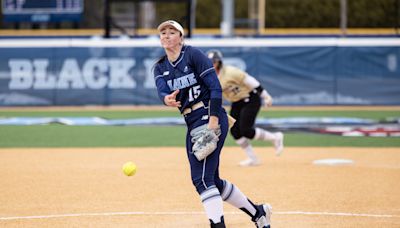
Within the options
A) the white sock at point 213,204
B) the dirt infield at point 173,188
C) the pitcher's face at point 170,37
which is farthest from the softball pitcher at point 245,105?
the white sock at point 213,204

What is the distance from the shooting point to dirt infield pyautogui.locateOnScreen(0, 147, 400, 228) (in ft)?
28.4

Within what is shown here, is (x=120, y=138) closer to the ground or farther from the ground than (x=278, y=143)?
closer to the ground

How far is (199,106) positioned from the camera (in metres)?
7.64

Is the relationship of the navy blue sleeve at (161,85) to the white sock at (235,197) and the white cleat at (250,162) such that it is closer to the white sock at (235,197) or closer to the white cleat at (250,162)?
the white sock at (235,197)

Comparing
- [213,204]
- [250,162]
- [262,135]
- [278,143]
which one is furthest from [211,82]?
[278,143]

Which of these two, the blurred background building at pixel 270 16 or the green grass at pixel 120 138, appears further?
the blurred background building at pixel 270 16

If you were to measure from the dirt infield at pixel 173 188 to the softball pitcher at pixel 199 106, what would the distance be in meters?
0.95

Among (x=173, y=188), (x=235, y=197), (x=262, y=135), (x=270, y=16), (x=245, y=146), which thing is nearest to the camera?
(x=235, y=197)

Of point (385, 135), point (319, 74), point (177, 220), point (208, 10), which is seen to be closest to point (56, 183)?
point (177, 220)

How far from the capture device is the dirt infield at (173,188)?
866 cm

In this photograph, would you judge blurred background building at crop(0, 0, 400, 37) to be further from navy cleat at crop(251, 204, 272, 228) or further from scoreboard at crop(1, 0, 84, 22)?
navy cleat at crop(251, 204, 272, 228)

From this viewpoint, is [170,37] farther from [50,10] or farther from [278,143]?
[50,10]

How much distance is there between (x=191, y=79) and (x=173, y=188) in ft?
11.6

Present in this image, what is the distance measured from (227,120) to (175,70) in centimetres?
72
